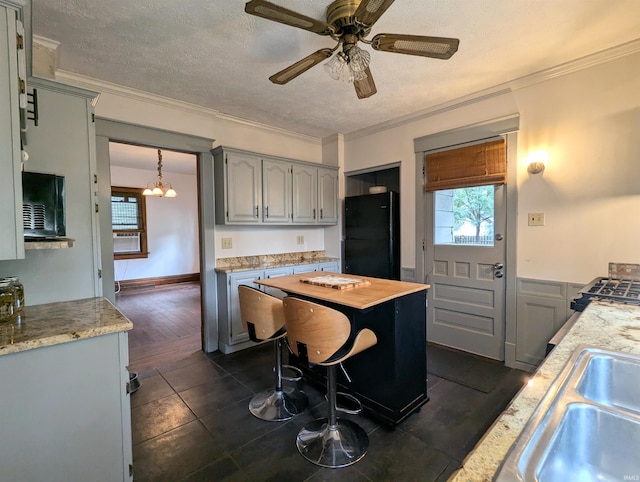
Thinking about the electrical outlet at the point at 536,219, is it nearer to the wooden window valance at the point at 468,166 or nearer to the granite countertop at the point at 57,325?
the wooden window valance at the point at 468,166

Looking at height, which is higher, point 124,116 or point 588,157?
point 124,116

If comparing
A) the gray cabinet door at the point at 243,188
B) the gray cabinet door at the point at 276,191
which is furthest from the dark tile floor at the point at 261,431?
the gray cabinet door at the point at 276,191

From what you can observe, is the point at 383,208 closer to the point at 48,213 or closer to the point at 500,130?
the point at 500,130

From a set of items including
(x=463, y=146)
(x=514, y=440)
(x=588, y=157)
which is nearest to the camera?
(x=514, y=440)

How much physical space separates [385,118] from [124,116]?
2.76m

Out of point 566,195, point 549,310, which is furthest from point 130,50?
point 549,310

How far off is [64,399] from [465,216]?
338cm

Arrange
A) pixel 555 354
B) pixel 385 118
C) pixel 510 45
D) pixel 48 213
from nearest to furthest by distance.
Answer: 1. pixel 555 354
2. pixel 48 213
3. pixel 510 45
4. pixel 385 118

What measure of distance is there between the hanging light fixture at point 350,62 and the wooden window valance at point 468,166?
70.1 inches

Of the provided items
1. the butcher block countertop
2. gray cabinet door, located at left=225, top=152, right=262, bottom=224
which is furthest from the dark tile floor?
gray cabinet door, located at left=225, top=152, right=262, bottom=224

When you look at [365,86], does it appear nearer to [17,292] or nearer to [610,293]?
[610,293]

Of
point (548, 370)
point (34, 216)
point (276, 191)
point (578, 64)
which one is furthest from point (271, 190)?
point (548, 370)

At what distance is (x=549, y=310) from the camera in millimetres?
2678

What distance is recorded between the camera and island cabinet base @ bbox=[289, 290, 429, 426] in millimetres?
2010
